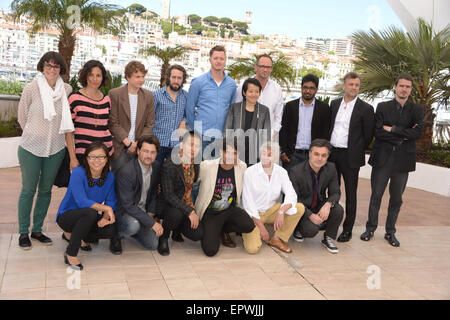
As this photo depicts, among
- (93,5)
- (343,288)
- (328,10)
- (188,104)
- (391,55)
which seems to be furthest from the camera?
(328,10)

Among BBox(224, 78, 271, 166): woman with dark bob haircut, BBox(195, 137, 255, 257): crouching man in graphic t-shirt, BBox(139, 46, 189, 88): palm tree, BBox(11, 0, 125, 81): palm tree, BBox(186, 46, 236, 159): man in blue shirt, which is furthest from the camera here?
BBox(139, 46, 189, 88): palm tree

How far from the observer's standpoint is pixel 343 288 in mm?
3170

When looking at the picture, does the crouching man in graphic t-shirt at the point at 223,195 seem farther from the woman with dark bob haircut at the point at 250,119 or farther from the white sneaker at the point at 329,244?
the white sneaker at the point at 329,244

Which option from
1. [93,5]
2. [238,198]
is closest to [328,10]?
[93,5]

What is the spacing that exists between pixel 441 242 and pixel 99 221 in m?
3.46

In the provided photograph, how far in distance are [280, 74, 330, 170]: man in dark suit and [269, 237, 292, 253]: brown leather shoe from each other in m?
0.89

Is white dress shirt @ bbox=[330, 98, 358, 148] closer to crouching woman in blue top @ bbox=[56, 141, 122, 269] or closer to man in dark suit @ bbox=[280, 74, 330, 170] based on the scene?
man in dark suit @ bbox=[280, 74, 330, 170]

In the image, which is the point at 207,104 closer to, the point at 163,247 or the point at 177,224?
the point at 177,224

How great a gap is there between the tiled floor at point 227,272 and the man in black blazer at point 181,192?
0.18 m

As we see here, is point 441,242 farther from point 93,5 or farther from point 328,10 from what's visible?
point 328,10

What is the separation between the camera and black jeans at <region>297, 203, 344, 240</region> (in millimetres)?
3969

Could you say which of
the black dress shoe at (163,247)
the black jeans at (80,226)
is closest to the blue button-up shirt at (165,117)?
the black dress shoe at (163,247)

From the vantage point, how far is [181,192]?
12.3ft

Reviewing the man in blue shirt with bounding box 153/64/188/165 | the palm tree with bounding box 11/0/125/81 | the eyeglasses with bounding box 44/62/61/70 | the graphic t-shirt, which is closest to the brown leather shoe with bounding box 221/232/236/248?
the graphic t-shirt
